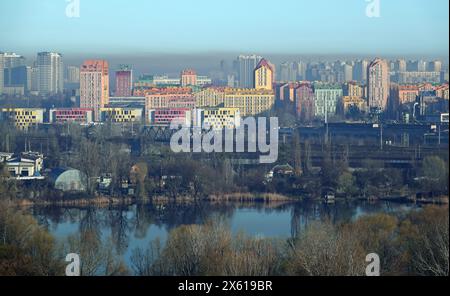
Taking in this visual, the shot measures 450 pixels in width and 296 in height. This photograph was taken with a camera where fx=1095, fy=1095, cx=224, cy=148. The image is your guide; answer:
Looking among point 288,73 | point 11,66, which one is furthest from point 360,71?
point 11,66

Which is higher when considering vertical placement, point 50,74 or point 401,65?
point 401,65

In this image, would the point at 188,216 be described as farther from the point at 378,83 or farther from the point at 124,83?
the point at 124,83

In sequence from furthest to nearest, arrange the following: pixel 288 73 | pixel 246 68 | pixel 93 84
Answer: pixel 288 73, pixel 93 84, pixel 246 68

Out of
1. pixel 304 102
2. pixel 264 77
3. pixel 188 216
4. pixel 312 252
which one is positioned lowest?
pixel 188 216

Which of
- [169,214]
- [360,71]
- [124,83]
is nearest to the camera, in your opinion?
[169,214]

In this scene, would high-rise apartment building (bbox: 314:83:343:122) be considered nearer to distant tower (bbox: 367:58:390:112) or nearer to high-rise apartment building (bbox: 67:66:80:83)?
distant tower (bbox: 367:58:390:112)
